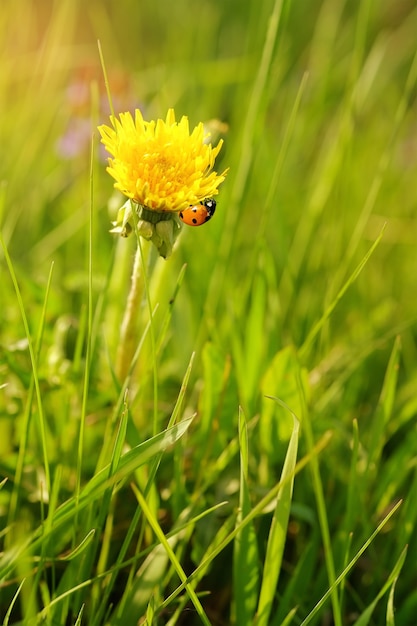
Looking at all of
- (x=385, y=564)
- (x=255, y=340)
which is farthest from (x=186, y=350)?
(x=385, y=564)

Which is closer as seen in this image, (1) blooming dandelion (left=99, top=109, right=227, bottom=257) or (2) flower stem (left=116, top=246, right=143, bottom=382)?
(1) blooming dandelion (left=99, top=109, right=227, bottom=257)

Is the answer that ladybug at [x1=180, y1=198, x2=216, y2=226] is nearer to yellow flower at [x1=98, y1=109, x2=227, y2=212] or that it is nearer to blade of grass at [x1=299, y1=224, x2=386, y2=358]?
yellow flower at [x1=98, y1=109, x2=227, y2=212]

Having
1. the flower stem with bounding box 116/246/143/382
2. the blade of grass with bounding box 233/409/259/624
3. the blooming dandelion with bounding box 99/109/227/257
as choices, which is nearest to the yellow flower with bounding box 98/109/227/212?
the blooming dandelion with bounding box 99/109/227/257

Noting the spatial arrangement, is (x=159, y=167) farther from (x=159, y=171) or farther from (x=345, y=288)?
(x=345, y=288)

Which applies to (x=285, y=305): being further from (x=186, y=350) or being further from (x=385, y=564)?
(x=385, y=564)

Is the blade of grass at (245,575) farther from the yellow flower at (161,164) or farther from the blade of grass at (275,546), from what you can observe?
the yellow flower at (161,164)

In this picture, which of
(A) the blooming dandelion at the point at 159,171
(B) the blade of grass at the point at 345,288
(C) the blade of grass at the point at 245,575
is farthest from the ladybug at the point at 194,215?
(C) the blade of grass at the point at 245,575

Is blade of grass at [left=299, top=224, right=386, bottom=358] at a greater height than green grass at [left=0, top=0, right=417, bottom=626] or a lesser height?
greater

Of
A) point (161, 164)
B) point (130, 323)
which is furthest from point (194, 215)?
point (130, 323)
